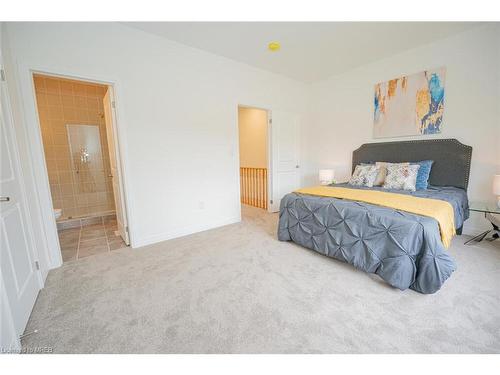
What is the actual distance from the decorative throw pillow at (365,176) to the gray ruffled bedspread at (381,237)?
26.3 inches

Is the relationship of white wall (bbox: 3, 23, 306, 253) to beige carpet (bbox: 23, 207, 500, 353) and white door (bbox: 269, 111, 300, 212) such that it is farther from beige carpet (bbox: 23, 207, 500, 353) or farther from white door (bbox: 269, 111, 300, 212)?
beige carpet (bbox: 23, 207, 500, 353)

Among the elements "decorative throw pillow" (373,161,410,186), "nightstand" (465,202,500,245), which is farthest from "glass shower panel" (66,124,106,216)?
"nightstand" (465,202,500,245)

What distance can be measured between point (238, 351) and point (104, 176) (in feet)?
13.4

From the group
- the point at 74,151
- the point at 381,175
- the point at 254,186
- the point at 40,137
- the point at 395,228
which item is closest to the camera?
the point at 395,228

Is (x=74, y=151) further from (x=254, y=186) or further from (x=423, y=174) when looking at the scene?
(x=423, y=174)

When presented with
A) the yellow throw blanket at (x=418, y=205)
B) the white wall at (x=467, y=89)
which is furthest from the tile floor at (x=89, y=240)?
the white wall at (x=467, y=89)

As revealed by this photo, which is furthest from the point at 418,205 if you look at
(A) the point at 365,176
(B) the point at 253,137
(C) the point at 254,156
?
(B) the point at 253,137

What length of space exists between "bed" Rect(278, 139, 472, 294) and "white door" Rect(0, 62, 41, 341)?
2.31 m

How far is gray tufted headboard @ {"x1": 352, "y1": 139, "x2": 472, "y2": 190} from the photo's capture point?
8.66 ft

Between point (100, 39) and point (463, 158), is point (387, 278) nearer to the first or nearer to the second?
point (463, 158)

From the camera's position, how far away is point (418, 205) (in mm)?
1872

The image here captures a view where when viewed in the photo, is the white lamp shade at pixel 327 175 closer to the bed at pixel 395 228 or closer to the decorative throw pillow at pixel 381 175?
Result: the decorative throw pillow at pixel 381 175

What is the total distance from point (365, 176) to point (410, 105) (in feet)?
4.08

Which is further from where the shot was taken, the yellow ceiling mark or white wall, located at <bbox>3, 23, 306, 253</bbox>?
the yellow ceiling mark
